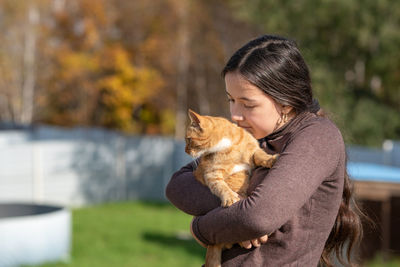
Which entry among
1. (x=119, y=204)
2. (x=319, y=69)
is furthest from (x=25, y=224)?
(x=319, y=69)

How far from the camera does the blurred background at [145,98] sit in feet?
30.3

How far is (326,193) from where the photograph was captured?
5.87 feet

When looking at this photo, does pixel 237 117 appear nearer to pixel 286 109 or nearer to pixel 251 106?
pixel 251 106

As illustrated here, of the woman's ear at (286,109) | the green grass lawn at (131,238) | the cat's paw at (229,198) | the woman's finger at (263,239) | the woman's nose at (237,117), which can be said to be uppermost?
the woman's ear at (286,109)

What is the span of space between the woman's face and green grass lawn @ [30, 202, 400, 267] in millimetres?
5872

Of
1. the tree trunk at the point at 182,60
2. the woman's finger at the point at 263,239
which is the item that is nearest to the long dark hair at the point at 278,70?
the woman's finger at the point at 263,239

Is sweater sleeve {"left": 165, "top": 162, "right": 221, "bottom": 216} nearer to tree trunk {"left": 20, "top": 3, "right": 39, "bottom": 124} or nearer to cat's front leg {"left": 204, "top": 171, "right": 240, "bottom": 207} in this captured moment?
cat's front leg {"left": 204, "top": 171, "right": 240, "bottom": 207}

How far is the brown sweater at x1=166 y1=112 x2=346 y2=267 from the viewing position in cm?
160

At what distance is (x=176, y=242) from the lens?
9859 millimetres

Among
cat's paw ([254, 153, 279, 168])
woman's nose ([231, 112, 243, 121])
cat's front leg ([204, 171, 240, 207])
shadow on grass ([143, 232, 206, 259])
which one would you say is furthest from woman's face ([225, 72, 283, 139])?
shadow on grass ([143, 232, 206, 259])

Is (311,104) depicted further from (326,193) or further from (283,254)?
(283,254)

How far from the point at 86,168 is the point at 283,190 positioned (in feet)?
42.5

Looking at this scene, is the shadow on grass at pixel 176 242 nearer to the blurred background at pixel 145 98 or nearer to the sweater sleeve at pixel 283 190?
the blurred background at pixel 145 98

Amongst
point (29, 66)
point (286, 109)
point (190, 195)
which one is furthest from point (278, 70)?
point (29, 66)
